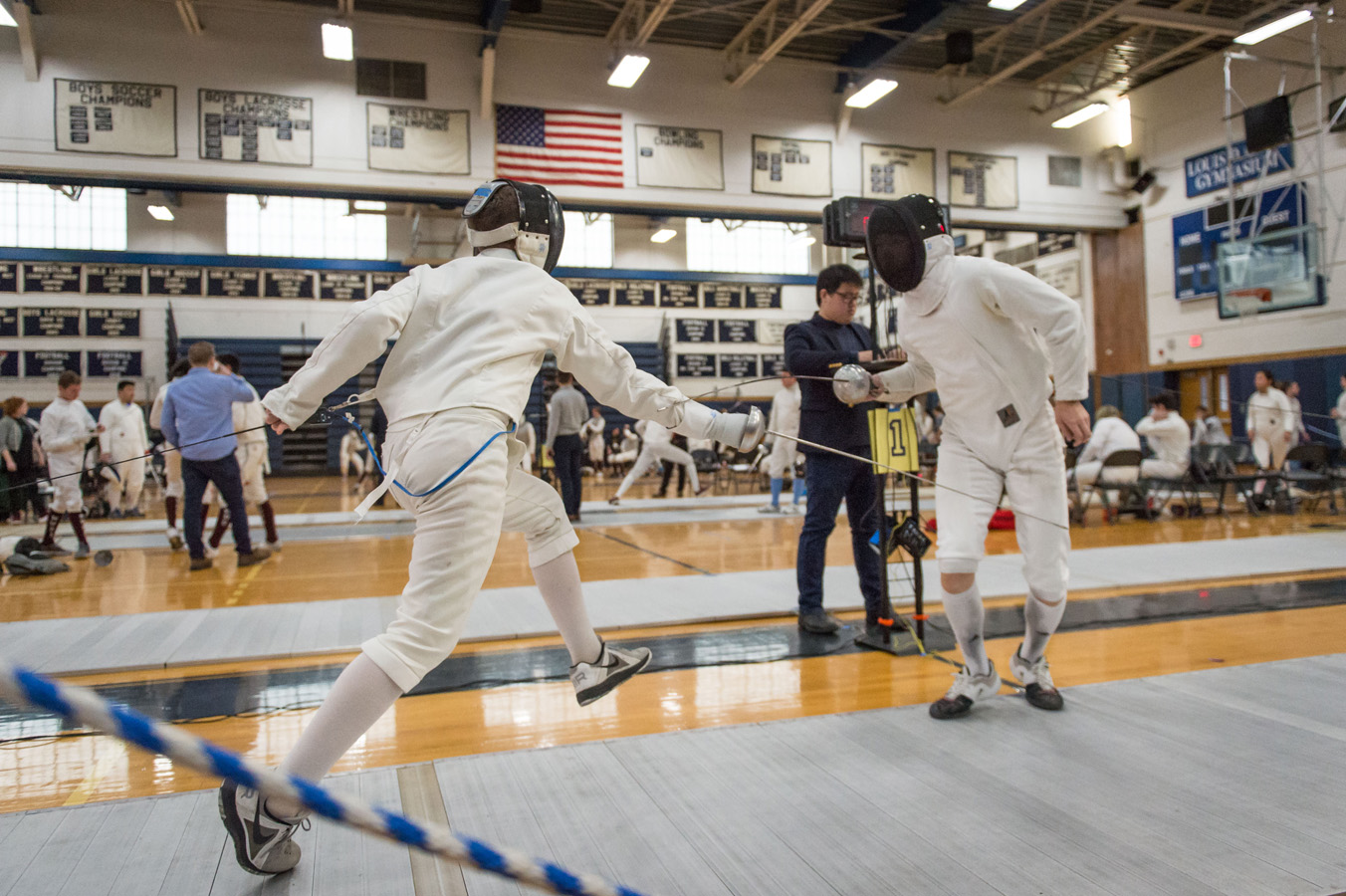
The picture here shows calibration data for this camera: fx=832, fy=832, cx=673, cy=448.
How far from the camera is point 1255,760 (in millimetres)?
2051

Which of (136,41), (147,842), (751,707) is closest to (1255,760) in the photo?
(751,707)

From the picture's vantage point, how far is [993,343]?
2510 millimetres

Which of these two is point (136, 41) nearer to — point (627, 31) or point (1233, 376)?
point (627, 31)

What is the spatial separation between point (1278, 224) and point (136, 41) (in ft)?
46.9

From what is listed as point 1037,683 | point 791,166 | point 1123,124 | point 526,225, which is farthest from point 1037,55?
point 526,225

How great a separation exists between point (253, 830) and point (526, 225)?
1.37m

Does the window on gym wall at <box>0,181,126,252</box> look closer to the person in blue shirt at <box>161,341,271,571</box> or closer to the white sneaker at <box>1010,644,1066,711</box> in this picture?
the person in blue shirt at <box>161,341,271,571</box>

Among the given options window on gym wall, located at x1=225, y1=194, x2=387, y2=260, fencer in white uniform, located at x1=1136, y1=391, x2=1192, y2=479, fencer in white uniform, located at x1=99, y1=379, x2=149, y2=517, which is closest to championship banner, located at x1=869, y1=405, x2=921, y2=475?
fencer in white uniform, located at x1=1136, y1=391, x2=1192, y2=479

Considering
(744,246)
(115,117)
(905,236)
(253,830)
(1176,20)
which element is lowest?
(253,830)

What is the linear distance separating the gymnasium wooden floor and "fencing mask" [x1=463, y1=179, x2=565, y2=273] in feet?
4.43

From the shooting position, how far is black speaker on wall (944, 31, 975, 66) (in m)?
10.3

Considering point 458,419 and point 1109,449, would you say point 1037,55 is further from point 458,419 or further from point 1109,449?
point 458,419

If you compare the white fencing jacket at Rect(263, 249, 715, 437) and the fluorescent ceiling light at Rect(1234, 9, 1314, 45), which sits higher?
the fluorescent ceiling light at Rect(1234, 9, 1314, 45)

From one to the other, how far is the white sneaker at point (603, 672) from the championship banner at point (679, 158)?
873cm
